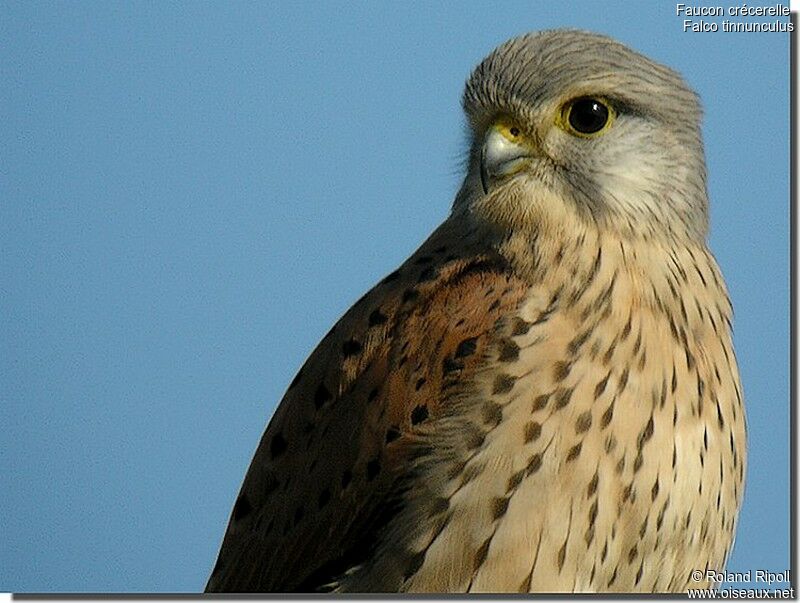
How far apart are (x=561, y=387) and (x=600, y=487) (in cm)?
26

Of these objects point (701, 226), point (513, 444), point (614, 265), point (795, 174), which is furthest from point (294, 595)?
point (795, 174)

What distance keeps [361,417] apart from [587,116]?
100 centimetres

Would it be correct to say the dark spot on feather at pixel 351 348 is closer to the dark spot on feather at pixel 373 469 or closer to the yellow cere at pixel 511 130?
the dark spot on feather at pixel 373 469

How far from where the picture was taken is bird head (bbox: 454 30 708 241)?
4.29 meters

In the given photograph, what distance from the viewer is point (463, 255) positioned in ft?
14.6

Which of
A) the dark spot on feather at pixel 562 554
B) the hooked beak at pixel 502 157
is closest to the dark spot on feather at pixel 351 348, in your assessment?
the hooked beak at pixel 502 157

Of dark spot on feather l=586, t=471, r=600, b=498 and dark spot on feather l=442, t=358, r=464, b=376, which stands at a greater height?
dark spot on feather l=442, t=358, r=464, b=376

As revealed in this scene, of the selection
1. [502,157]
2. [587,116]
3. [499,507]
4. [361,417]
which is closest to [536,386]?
[499,507]

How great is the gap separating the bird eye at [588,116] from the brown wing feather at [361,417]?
41 cm

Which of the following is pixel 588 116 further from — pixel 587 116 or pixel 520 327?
pixel 520 327

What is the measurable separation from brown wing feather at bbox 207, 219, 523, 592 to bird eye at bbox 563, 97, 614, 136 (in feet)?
1.34

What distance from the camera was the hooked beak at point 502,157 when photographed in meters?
4.31

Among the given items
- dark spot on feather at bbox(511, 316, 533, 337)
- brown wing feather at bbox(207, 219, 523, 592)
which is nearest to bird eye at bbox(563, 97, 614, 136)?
brown wing feather at bbox(207, 219, 523, 592)

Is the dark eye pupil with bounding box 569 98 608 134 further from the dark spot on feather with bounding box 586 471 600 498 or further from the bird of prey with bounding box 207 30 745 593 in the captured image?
the dark spot on feather with bounding box 586 471 600 498
